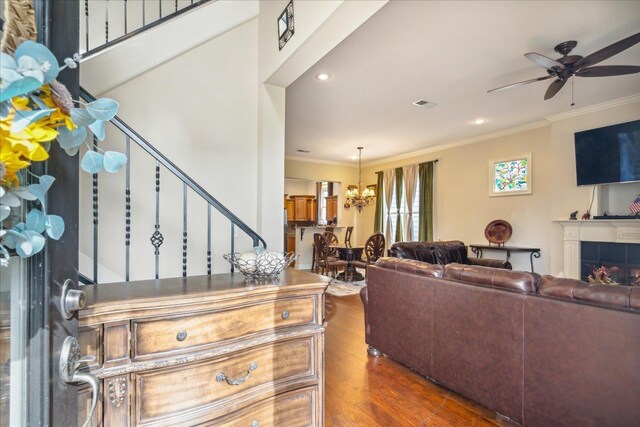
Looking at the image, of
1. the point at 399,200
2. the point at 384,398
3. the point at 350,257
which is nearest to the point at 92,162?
the point at 384,398

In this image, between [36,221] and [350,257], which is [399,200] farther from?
[36,221]

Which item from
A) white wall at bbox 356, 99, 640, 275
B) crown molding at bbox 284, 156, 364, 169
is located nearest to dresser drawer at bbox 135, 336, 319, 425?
white wall at bbox 356, 99, 640, 275

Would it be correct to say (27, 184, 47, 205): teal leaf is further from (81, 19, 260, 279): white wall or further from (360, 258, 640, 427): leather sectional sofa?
(360, 258, 640, 427): leather sectional sofa

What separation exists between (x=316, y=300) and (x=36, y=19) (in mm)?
1274

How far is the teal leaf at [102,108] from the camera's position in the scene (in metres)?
0.55

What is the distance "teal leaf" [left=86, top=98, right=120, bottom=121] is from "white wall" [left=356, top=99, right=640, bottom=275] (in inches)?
237

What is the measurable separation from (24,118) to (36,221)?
0.59 ft

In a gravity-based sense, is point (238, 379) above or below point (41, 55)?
below

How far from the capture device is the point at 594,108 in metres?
4.63

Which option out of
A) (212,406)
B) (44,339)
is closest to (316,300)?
(212,406)

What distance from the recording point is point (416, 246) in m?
3.87

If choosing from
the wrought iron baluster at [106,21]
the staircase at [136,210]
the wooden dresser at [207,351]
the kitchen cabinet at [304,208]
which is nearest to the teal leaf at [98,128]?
the wooden dresser at [207,351]

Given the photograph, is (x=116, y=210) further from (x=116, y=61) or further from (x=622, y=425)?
(x=622, y=425)

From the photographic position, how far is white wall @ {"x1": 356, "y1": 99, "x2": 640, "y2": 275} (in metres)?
4.81
